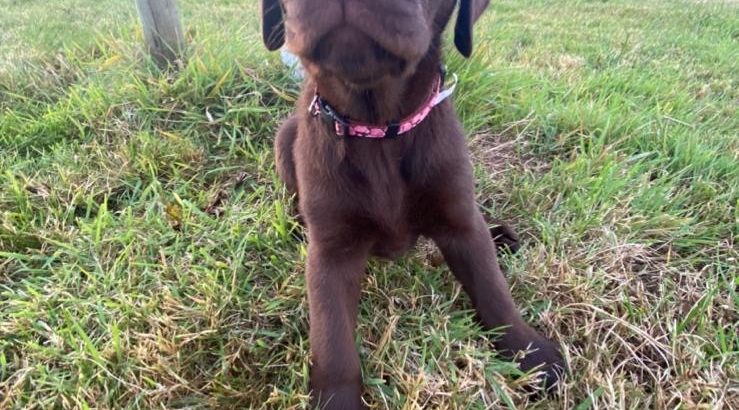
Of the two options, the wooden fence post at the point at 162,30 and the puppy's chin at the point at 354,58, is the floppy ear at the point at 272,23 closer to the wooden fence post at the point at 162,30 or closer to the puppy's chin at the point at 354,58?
the puppy's chin at the point at 354,58

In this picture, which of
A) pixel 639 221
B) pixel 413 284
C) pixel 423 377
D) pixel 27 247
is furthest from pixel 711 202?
pixel 27 247

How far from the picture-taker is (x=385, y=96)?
5.03ft

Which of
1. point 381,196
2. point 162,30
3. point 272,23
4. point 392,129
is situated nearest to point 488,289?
point 381,196

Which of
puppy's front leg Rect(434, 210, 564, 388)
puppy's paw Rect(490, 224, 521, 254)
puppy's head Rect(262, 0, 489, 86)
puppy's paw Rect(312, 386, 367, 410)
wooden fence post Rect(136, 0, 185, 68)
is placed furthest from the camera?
wooden fence post Rect(136, 0, 185, 68)

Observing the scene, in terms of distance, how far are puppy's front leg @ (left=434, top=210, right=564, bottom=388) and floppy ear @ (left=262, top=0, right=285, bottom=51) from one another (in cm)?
69

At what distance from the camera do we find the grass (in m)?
1.53

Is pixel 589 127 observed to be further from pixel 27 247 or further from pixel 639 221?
pixel 27 247

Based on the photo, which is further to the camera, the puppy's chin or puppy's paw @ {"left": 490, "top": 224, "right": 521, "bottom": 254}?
puppy's paw @ {"left": 490, "top": 224, "right": 521, "bottom": 254}

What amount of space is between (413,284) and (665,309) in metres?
0.69

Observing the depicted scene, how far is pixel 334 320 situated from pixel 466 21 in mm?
807

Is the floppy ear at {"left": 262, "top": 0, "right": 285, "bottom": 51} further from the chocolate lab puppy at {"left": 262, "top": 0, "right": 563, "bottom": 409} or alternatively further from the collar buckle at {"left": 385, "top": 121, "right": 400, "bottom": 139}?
the collar buckle at {"left": 385, "top": 121, "right": 400, "bottom": 139}

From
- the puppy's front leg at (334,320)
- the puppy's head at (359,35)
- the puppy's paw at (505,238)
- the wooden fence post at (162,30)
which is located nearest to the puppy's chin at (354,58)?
the puppy's head at (359,35)

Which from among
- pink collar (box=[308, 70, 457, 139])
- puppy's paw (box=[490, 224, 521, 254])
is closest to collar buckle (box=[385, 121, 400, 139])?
pink collar (box=[308, 70, 457, 139])

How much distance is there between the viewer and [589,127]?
254 centimetres
